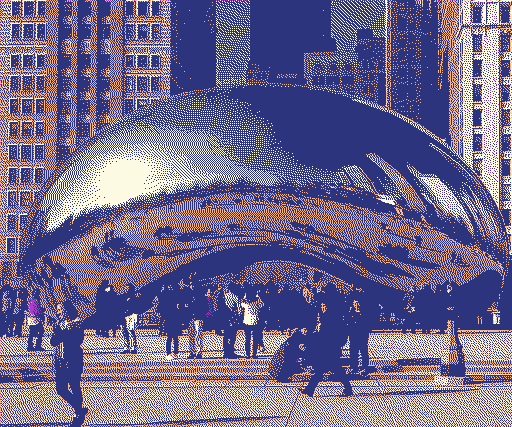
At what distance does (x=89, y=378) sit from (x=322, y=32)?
23.2 ft

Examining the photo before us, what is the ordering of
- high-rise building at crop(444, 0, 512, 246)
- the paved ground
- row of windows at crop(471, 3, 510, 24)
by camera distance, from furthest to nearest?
row of windows at crop(471, 3, 510, 24) < high-rise building at crop(444, 0, 512, 246) < the paved ground

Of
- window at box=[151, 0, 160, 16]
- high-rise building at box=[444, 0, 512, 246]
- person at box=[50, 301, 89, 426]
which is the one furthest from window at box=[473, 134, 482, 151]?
person at box=[50, 301, 89, 426]

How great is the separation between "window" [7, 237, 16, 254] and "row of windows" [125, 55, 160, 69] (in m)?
17.9

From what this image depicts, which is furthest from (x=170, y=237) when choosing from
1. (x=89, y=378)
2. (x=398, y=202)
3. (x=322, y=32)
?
(x=322, y=32)

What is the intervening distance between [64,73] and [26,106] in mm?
4409

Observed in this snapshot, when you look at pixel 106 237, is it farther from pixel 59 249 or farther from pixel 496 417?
pixel 496 417

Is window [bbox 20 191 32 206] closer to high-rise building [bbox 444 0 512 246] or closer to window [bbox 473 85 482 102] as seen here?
high-rise building [bbox 444 0 512 246]

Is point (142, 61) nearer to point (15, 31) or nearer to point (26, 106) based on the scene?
point (26, 106)

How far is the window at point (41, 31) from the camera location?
76125 mm

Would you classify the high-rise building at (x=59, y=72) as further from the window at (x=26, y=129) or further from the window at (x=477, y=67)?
the window at (x=477, y=67)

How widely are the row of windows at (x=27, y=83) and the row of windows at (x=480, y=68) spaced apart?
36224 mm

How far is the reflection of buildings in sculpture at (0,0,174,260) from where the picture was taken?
249 feet

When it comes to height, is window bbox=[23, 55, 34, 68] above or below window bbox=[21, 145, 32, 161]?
above

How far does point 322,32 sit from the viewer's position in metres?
15.4
